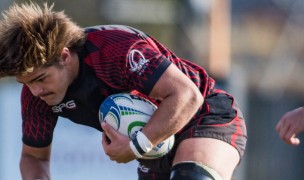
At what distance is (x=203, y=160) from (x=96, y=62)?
0.92 meters

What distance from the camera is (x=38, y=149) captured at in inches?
290

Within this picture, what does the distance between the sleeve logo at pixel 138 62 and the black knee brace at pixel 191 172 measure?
0.66 meters

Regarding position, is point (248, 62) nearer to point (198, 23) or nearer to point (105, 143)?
point (198, 23)

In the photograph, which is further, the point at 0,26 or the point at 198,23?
the point at 198,23

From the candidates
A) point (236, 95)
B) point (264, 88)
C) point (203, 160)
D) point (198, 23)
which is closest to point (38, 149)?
point (203, 160)

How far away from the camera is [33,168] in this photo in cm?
735

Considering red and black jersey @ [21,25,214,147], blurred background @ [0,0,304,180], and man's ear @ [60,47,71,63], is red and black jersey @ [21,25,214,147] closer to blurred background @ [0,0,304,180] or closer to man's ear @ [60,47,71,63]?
man's ear @ [60,47,71,63]

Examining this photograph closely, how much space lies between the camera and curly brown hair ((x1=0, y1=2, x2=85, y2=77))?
262 inches

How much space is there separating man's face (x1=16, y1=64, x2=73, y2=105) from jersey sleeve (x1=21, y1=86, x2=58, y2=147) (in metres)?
0.24

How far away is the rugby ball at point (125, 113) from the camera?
673 cm

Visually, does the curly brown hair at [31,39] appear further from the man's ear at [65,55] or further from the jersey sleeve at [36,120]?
the jersey sleeve at [36,120]

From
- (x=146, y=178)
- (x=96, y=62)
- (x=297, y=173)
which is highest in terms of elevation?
(x=96, y=62)

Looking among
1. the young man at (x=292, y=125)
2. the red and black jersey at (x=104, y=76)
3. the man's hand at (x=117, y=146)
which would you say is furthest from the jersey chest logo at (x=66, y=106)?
the young man at (x=292, y=125)

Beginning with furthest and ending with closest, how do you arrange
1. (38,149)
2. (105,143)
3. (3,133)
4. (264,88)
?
(264,88), (3,133), (38,149), (105,143)
